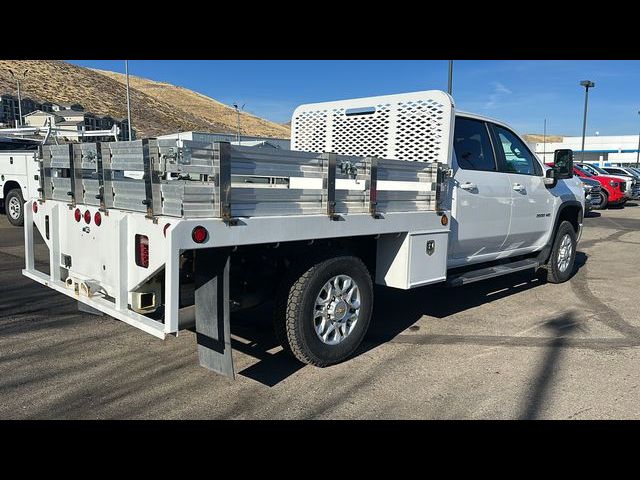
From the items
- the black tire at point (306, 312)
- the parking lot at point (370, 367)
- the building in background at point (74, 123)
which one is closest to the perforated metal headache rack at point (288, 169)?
the black tire at point (306, 312)

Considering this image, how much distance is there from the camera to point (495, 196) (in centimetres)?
596

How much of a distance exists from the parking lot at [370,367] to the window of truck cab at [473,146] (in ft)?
5.33

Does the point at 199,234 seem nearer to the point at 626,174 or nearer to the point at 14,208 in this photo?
the point at 14,208

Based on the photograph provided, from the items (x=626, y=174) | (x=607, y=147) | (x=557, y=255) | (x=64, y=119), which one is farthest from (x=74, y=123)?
(x=607, y=147)

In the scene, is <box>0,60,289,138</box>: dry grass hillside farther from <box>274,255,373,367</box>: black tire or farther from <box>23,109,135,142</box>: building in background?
<box>274,255,373,367</box>: black tire

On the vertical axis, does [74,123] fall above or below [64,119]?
below

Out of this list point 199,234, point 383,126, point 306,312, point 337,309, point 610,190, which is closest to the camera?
point 199,234

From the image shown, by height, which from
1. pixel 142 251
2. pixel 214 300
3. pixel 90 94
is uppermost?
pixel 90 94

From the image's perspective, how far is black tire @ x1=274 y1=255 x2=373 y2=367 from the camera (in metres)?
3.99

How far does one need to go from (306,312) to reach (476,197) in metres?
2.56

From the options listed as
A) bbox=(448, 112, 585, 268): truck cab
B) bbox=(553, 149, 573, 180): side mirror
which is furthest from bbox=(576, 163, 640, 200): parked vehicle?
bbox=(553, 149, 573, 180): side mirror

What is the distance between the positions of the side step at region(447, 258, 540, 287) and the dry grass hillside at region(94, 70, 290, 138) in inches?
2706

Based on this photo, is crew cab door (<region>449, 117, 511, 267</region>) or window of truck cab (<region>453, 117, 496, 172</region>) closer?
crew cab door (<region>449, 117, 511, 267</region>)
